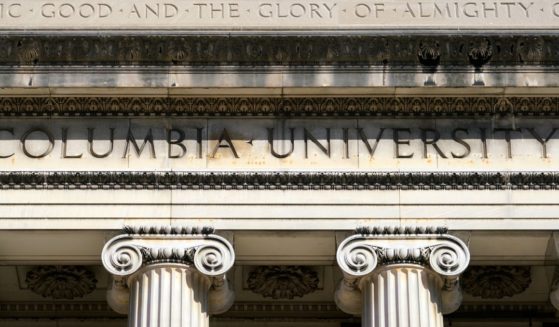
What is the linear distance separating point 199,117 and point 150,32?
2116mm

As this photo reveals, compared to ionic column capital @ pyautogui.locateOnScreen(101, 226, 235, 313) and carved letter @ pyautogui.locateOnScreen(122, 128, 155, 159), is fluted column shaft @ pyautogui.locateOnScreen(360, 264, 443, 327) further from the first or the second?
carved letter @ pyautogui.locateOnScreen(122, 128, 155, 159)

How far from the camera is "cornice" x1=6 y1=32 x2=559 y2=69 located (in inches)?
1567

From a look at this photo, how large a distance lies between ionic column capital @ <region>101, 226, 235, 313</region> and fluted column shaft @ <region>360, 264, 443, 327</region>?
3024 mm

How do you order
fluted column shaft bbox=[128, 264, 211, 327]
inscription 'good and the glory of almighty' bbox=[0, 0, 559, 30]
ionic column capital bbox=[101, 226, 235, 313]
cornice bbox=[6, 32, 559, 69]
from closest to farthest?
1. fluted column shaft bbox=[128, 264, 211, 327]
2. ionic column capital bbox=[101, 226, 235, 313]
3. cornice bbox=[6, 32, 559, 69]
4. inscription 'good and the glory of almighty' bbox=[0, 0, 559, 30]

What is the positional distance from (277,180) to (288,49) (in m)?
2.82

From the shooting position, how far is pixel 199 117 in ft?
131

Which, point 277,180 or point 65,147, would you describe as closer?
point 277,180

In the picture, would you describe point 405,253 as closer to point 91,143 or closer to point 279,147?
point 279,147

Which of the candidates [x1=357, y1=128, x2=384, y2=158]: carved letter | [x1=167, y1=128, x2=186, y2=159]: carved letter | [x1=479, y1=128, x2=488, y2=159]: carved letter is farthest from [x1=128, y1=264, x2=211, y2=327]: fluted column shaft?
[x1=479, y1=128, x2=488, y2=159]: carved letter

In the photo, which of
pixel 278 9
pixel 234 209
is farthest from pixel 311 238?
pixel 278 9

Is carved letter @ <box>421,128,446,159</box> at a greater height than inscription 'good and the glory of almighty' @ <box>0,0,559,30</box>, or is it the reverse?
inscription 'good and the glory of almighty' @ <box>0,0,559,30</box>

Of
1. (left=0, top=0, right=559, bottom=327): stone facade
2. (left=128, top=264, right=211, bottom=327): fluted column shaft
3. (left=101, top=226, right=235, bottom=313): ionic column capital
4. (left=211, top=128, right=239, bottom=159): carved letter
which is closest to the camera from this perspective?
(left=128, top=264, right=211, bottom=327): fluted column shaft

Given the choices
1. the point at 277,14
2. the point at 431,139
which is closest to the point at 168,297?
the point at 431,139

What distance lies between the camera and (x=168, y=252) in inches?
1517
